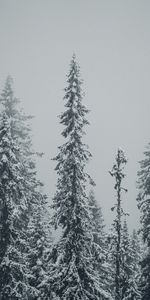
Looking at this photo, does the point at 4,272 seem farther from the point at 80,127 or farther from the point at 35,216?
the point at 80,127

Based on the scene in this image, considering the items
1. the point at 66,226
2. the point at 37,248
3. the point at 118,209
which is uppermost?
the point at 118,209

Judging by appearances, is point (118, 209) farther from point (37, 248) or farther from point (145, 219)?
point (37, 248)

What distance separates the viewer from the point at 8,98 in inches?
1164

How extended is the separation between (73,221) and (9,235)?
3.64m

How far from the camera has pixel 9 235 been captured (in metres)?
19.5

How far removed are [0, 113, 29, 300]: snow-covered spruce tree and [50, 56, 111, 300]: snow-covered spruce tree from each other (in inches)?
76.1

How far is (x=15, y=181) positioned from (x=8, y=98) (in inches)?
451

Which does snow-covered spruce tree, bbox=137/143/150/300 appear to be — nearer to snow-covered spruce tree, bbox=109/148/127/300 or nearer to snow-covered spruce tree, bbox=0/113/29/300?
snow-covered spruce tree, bbox=109/148/127/300

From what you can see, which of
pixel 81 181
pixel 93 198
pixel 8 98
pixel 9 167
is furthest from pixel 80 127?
pixel 93 198

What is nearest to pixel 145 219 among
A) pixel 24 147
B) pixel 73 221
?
pixel 73 221

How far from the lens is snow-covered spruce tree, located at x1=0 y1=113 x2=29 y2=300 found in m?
19.0

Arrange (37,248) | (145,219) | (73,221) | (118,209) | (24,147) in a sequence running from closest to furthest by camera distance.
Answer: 1. (73,221)
2. (118,209)
3. (37,248)
4. (145,219)
5. (24,147)

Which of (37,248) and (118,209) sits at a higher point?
(118,209)

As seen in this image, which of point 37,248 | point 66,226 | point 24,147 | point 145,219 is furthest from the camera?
point 24,147
